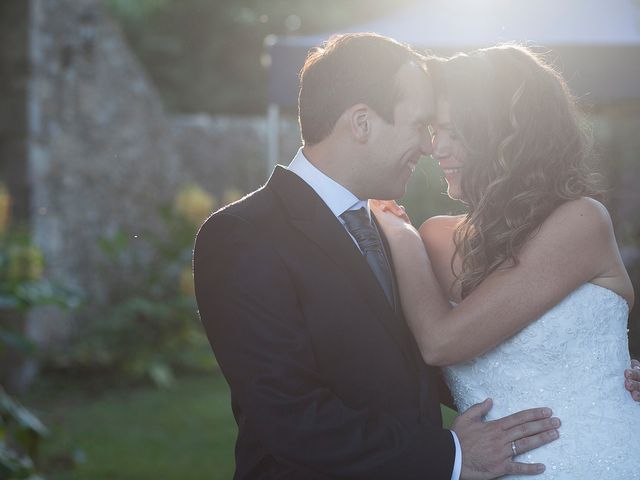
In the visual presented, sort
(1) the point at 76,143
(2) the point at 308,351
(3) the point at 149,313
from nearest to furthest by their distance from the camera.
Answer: (2) the point at 308,351
(3) the point at 149,313
(1) the point at 76,143

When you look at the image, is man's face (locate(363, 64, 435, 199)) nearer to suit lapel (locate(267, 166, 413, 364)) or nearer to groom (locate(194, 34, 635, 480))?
groom (locate(194, 34, 635, 480))

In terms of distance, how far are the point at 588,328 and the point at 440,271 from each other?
431 millimetres

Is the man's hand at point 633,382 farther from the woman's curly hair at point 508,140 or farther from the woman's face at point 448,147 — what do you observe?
the woman's face at point 448,147

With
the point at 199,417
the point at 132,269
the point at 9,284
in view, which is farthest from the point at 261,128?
the point at 9,284

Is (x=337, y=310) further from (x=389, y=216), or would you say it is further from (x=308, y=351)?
(x=389, y=216)

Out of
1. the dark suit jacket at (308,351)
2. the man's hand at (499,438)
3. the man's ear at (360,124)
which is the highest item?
the man's ear at (360,124)

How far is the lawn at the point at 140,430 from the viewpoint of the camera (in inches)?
240

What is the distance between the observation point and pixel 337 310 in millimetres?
2400

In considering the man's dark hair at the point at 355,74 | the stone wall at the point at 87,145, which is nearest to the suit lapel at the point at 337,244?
the man's dark hair at the point at 355,74

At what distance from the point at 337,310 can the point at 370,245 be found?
26 cm

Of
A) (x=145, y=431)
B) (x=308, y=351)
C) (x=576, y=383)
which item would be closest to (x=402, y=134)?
(x=308, y=351)

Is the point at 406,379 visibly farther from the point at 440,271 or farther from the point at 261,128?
the point at 261,128

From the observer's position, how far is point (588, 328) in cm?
254

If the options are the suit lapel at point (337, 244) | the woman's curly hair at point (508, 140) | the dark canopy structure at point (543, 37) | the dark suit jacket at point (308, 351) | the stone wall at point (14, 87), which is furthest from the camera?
the stone wall at point (14, 87)
